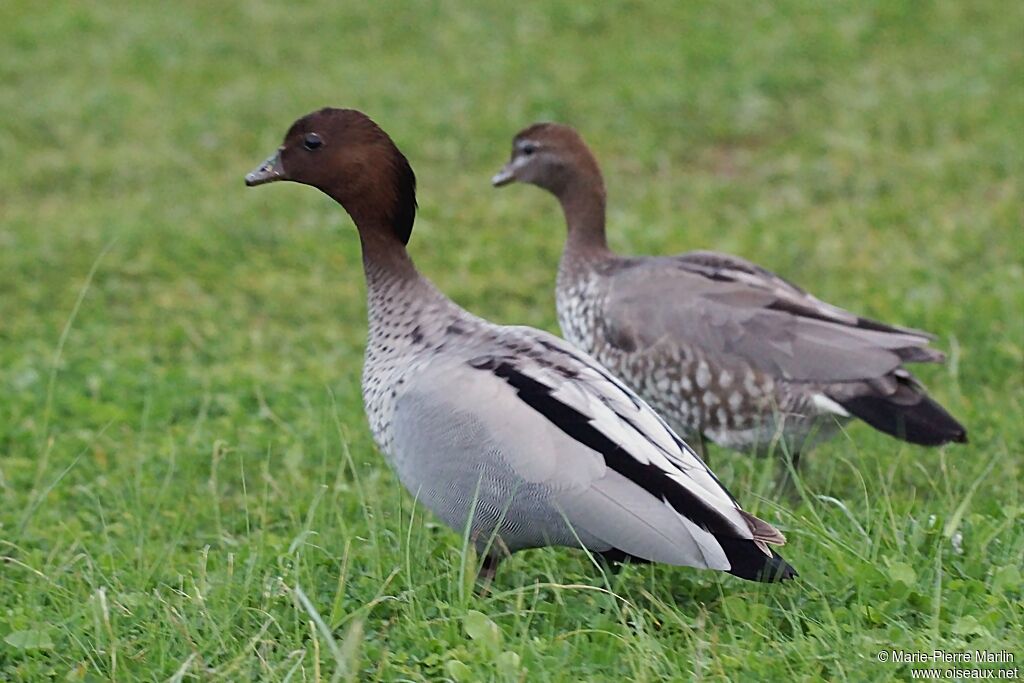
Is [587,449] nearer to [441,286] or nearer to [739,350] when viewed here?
[739,350]

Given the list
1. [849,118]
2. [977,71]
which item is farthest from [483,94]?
[977,71]

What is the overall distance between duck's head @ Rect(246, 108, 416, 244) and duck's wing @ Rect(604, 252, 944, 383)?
3.62 feet

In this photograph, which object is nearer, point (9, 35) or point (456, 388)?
point (456, 388)

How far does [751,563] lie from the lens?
3.60 metres

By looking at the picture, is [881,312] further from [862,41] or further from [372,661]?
[862,41]

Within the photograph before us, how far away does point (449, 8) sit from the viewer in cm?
1254

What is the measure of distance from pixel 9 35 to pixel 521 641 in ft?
33.9

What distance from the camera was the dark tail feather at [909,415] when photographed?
4.66 metres

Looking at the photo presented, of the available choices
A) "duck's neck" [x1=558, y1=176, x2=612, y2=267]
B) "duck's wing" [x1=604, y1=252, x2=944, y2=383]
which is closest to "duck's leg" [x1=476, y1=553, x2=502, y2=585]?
"duck's wing" [x1=604, y1=252, x2=944, y2=383]

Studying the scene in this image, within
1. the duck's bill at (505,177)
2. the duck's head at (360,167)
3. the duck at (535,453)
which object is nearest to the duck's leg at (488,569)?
the duck at (535,453)

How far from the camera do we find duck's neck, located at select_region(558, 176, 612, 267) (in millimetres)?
5863

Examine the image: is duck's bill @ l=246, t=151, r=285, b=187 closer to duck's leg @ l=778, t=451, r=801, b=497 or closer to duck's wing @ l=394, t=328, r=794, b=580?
duck's wing @ l=394, t=328, r=794, b=580

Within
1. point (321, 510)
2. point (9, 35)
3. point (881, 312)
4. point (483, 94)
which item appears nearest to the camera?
point (321, 510)

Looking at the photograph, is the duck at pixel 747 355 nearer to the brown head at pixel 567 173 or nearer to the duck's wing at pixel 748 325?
the duck's wing at pixel 748 325
